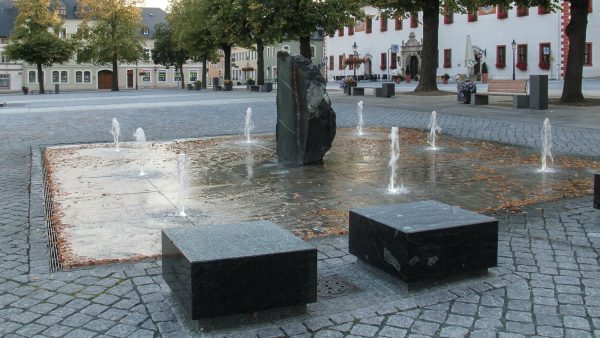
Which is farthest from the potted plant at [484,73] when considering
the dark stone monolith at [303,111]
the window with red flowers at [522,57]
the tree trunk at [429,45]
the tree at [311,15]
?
the dark stone monolith at [303,111]

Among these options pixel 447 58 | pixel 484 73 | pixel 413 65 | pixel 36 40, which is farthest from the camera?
pixel 413 65

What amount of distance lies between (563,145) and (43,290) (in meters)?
10.7

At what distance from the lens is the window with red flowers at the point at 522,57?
60094mm

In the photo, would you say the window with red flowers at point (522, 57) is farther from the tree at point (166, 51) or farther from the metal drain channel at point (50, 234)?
the metal drain channel at point (50, 234)

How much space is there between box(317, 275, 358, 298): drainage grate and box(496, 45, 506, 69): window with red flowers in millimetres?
60256

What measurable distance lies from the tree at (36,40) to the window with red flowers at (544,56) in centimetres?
4282

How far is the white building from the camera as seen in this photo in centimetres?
5700

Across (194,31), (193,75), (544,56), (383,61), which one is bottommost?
(193,75)

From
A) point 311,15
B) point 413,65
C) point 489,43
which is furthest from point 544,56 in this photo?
point 311,15

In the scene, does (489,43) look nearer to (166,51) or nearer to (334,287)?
(166,51)

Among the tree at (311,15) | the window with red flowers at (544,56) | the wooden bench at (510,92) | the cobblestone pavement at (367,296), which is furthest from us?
the window with red flowers at (544,56)

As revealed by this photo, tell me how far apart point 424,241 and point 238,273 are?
1.33m

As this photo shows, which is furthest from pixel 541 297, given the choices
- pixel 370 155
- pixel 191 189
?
pixel 370 155

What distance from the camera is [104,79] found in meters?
98.1
